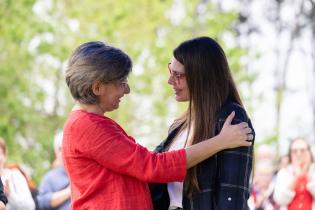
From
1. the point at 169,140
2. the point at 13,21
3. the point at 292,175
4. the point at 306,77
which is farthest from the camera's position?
the point at 306,77

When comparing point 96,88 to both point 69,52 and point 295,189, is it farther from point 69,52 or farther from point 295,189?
point 69,52

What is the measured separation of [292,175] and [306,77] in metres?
23.2

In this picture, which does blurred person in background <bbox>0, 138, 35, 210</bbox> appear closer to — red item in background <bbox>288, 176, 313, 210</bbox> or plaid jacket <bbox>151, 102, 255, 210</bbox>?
red item in background <bbox>288, 176, 313, 210</bbox>

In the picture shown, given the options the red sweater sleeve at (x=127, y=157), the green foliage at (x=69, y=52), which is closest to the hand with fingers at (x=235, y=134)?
the red sweater sleeve at (x=127, y=157)

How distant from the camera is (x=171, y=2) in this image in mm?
19906

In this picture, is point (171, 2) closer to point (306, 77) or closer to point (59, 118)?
point (59, 118)

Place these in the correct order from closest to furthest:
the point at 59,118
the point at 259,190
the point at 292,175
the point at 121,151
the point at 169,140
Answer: the point at 121,151 → the point at 169,140 → the point at 292,175 → the point at 259,190 → the point at 59,118

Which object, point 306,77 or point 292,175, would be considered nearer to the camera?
point 292,175

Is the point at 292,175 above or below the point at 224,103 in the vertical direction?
below

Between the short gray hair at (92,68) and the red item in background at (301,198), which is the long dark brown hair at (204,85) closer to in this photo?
the short gray hair at (92,68)

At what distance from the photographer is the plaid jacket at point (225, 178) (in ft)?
14.8

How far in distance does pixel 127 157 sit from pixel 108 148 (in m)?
0.10

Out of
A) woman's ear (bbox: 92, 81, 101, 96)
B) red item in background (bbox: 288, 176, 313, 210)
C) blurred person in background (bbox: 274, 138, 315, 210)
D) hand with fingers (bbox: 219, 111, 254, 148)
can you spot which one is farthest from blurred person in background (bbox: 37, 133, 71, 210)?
hand with fingers (bbox: 219, 111, 254, 148)

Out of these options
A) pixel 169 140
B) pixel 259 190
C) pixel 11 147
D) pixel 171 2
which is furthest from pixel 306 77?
pixel 169 140
